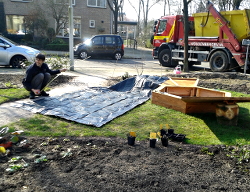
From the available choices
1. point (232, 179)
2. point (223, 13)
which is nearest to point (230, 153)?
point (232, 179)

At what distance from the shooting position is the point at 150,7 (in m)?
49.3

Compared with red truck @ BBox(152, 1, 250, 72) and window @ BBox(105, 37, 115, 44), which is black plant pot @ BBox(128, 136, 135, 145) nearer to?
red truck @ BBox(152, 1, 250, 72)

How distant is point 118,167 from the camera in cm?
351

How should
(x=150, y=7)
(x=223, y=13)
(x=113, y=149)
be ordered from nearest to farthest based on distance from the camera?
(x=113, y=149) < (x=223, y=13) < (x=150, y=7)

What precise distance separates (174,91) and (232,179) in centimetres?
419

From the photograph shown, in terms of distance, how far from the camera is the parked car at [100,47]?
19594 millimetres

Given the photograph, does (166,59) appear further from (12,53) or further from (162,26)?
(12,53)

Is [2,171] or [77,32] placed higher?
A: [77,32]

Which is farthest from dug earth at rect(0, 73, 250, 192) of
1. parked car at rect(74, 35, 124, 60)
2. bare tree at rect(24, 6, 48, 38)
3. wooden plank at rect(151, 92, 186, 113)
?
bare tree at rect(24, 6, 48, 38)

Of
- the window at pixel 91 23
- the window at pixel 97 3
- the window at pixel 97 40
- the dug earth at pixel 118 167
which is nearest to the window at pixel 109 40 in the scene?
the window at pixel 97 40

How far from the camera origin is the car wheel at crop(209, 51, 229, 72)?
45.7ft

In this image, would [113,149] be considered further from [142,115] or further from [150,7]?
[150,7]

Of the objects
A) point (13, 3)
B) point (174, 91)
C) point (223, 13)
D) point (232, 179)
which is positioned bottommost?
point (232, 179)

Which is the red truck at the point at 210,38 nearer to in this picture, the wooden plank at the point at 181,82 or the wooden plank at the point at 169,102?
the wooden plank at the point at 181,82
